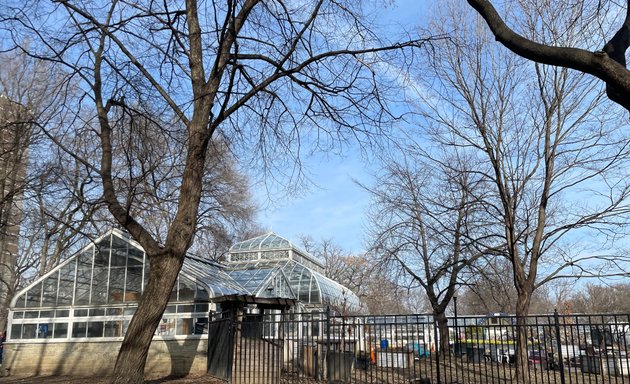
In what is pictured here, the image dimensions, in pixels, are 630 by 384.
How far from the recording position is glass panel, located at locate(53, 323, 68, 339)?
775 inches

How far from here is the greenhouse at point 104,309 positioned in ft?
59.3

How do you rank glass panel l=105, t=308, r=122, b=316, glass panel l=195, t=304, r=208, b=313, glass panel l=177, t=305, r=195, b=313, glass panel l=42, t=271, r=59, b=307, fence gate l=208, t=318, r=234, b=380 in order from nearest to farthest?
fence gate l=208, t=318, r=234, b=380, glass panel l=195, t=304, r=208, b=313, glass panel l=177, t=305, r=195, b=313, glass panel l=105, t=308, r=122, b=316, glass panel l=42, t=271, r=59, b=307

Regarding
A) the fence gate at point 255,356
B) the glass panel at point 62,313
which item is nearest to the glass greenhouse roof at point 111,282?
the glass panel at point 62,313

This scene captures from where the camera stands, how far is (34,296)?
20.7 m

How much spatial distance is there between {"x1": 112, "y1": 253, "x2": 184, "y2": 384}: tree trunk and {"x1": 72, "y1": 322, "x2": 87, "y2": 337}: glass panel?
13431mm

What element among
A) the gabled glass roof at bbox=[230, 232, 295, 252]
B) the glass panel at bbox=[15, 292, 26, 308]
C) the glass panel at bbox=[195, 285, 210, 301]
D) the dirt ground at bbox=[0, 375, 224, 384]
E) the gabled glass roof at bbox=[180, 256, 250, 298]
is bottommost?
the dirt ground at bbox=[0, 375, 224, 384]

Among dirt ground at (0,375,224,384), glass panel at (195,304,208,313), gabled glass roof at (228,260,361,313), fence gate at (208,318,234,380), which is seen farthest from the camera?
gabled glass roof at (228,260,361,313)

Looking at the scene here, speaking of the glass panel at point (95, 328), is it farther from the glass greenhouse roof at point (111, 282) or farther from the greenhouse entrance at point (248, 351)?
the greenhouse entrance at point (248, 351)

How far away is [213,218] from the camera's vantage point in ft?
94.9

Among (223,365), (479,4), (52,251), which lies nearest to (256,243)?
(52,251)

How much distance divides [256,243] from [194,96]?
28.4m

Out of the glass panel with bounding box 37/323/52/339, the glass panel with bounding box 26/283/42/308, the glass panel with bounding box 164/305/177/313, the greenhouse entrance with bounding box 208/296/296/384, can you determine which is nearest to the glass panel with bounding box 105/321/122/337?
the glass panel with bounding box 164/305/177/313

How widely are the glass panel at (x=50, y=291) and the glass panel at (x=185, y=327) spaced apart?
582cm

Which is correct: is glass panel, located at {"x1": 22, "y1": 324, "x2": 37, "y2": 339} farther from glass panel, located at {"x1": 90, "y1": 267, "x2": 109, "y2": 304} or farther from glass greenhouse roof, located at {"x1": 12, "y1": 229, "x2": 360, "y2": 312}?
glass panel, located at {"x1": 90, "y1": 267, "x2": 109, "y2": 304}
